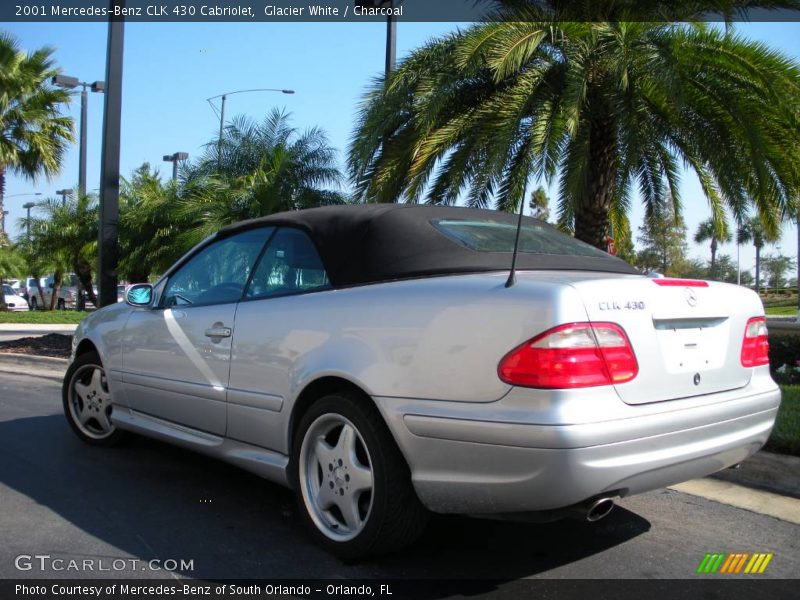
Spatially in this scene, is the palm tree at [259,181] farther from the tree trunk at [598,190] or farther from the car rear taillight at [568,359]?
the car rear taillight at [568,359]

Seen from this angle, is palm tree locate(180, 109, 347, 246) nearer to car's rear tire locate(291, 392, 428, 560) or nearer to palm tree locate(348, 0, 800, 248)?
palm tree locate(348, 0, 800, 248)

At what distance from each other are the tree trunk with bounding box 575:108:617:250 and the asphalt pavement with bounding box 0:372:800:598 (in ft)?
18.9

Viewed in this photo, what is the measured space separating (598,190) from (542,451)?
750cm

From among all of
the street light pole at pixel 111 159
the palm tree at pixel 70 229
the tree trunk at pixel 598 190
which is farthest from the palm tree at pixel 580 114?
the palm tree at pixel 70 229

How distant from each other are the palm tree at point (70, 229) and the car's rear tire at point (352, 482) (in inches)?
963

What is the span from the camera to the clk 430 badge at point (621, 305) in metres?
2.82

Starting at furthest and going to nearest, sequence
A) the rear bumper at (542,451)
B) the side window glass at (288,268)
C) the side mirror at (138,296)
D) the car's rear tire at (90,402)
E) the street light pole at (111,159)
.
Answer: the street light pole at (111,159) < the car's rear tire at (90,402) < the side mirror at (138,296) < the side window glass at (288,268) < the rear bumper at (542,451)

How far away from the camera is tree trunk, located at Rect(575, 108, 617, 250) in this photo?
369 inches

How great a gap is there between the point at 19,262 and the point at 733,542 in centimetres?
3841

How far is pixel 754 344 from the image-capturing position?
3.41 meters

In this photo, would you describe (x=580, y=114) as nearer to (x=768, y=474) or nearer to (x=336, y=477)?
(x=768, y=474)

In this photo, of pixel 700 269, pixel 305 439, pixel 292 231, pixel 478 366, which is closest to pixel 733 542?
pixel 478 366

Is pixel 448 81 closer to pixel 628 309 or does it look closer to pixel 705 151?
pixel 705 151

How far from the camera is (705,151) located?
8.77 m
